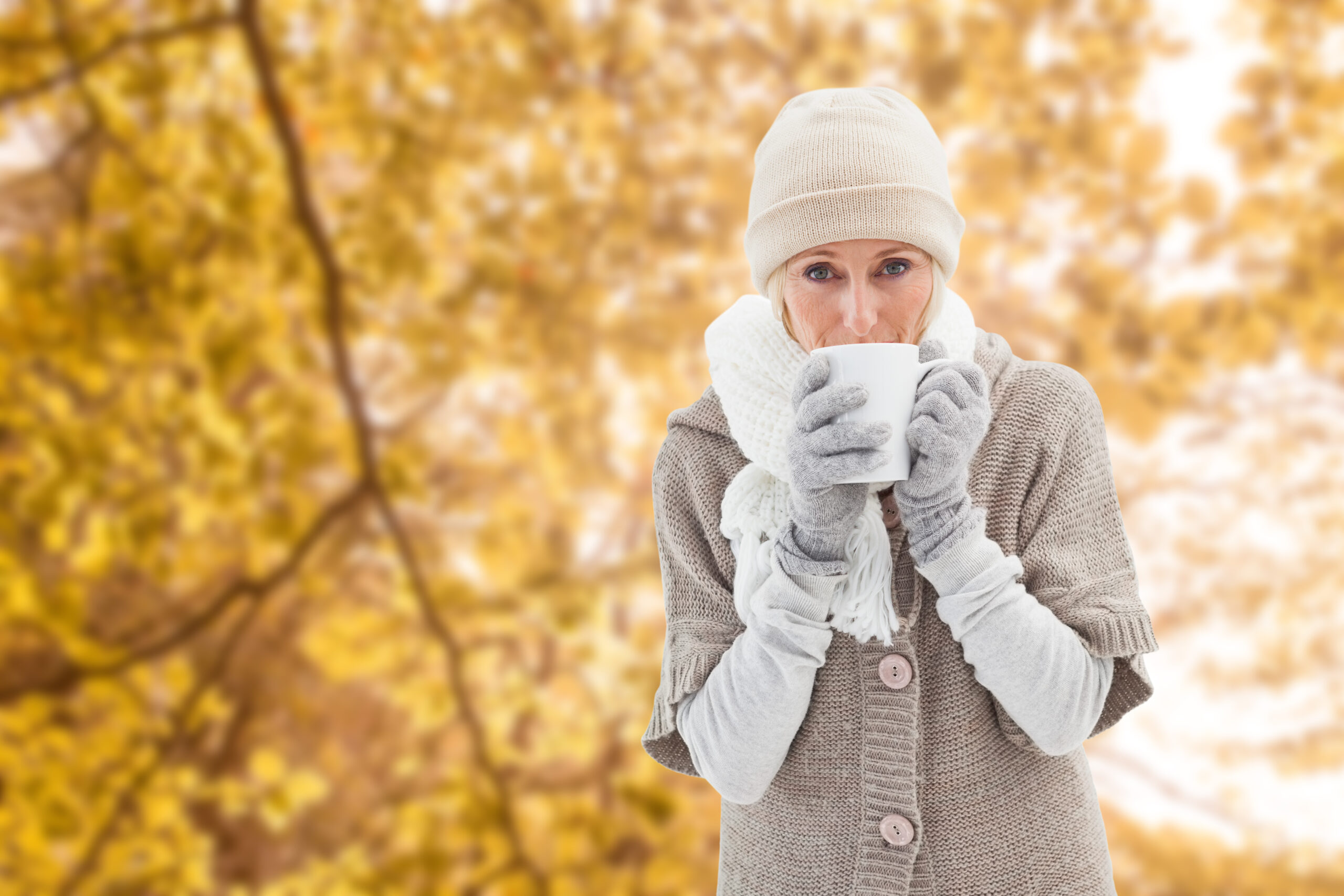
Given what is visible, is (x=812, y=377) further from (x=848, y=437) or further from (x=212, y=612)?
(x=212, y=612)

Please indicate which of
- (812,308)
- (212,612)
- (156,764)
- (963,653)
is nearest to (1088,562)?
(963,653)

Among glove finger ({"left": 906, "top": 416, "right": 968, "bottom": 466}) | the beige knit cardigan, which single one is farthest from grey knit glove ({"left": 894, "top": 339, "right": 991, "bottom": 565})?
the beige knit cardigan

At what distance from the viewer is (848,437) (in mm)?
833

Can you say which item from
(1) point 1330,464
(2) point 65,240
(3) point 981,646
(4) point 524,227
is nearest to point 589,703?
(4) point 524,227

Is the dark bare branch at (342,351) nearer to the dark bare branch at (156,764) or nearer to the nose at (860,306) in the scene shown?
the dark bare branch at (156,764)

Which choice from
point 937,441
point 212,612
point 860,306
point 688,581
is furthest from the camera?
point 212,612

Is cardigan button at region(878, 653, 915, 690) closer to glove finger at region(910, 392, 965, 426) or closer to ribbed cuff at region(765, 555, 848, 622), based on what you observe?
ribbed cuff at region(765, 555, 848, 622)

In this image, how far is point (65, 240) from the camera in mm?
2102

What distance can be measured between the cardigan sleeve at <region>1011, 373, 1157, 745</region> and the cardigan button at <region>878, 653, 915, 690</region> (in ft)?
0.34

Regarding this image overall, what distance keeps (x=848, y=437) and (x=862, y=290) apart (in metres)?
0.18

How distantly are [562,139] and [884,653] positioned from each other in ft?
4.73

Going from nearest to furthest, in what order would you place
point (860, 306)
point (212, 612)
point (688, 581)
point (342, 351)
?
point (860, 306) < point (688, 581) < point (342, 351) < point (212, 612)

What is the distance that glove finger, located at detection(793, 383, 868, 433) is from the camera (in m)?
0.84

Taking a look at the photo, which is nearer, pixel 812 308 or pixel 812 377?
pixel 812 377
